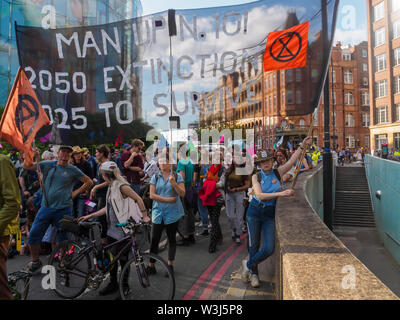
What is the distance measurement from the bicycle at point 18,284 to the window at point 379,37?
58.6m

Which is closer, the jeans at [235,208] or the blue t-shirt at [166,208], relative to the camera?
the blue t-shirt at [166,208]

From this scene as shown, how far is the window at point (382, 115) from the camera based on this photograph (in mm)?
50000

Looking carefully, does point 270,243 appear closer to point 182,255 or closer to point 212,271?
point 212,271

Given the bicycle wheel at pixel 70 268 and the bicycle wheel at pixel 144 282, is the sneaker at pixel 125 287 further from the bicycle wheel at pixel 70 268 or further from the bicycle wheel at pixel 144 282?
the bicycle wheel at pixel 70 268

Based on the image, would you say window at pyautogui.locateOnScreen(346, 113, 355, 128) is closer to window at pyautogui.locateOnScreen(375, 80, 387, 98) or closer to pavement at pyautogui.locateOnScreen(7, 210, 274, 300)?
window at pyautogui.locateOnScreen(375, 80, 387, 98)

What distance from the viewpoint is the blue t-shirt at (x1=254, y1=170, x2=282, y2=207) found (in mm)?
4309

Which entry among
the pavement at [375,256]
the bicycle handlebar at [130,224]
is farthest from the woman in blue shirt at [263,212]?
the pavement at [375,256]

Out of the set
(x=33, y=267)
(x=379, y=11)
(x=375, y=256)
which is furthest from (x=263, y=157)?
(x=379, y=11)

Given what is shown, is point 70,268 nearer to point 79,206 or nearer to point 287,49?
point 79,206

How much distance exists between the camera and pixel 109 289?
14.1ft

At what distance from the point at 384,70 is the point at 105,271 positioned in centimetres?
5660

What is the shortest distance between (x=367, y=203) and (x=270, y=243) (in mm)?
26581

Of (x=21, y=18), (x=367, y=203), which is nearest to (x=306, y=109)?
(x=367, y=203)

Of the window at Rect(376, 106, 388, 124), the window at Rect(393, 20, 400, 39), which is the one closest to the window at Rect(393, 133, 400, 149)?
the window at Rect(376, 106, 388, 124)
